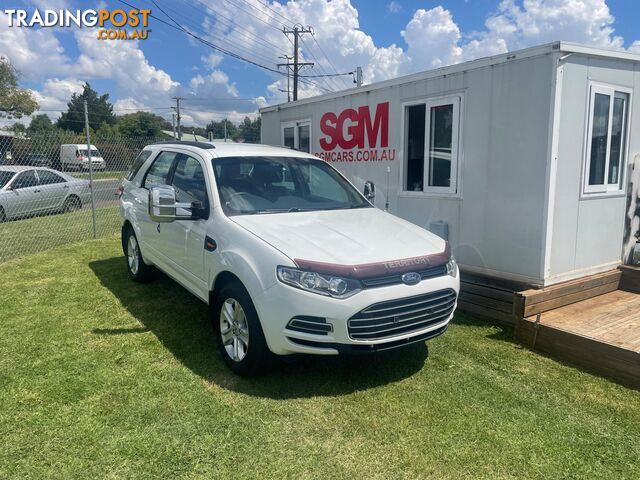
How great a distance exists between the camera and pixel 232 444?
300cm

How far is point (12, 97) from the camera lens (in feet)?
138

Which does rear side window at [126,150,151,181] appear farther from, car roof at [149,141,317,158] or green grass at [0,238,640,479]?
green grass at [0,238,640,479]

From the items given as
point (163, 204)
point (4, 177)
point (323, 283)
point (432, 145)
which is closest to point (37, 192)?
point (4, 177)

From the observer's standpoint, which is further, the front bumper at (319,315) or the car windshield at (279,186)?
the car windshield at (279,186)

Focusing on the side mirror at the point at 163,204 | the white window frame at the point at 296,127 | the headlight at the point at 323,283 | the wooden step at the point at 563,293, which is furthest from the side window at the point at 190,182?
the white window frame at the point at 296,127

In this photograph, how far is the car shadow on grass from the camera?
3.72 metres

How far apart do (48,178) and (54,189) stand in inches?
12.6

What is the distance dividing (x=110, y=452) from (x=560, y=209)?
4757mm

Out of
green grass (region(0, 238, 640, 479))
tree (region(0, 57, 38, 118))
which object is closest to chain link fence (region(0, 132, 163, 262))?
green grass (region(0, 238, 640, 479))

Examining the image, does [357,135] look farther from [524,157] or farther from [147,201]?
[147,201]

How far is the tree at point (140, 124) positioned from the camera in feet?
206

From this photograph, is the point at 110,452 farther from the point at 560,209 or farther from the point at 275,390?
the point at 560,209

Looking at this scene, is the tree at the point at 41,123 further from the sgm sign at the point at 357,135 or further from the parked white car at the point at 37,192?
the sgm sign at the point at 357,135

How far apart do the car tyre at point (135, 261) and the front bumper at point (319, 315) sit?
3.32 metres
